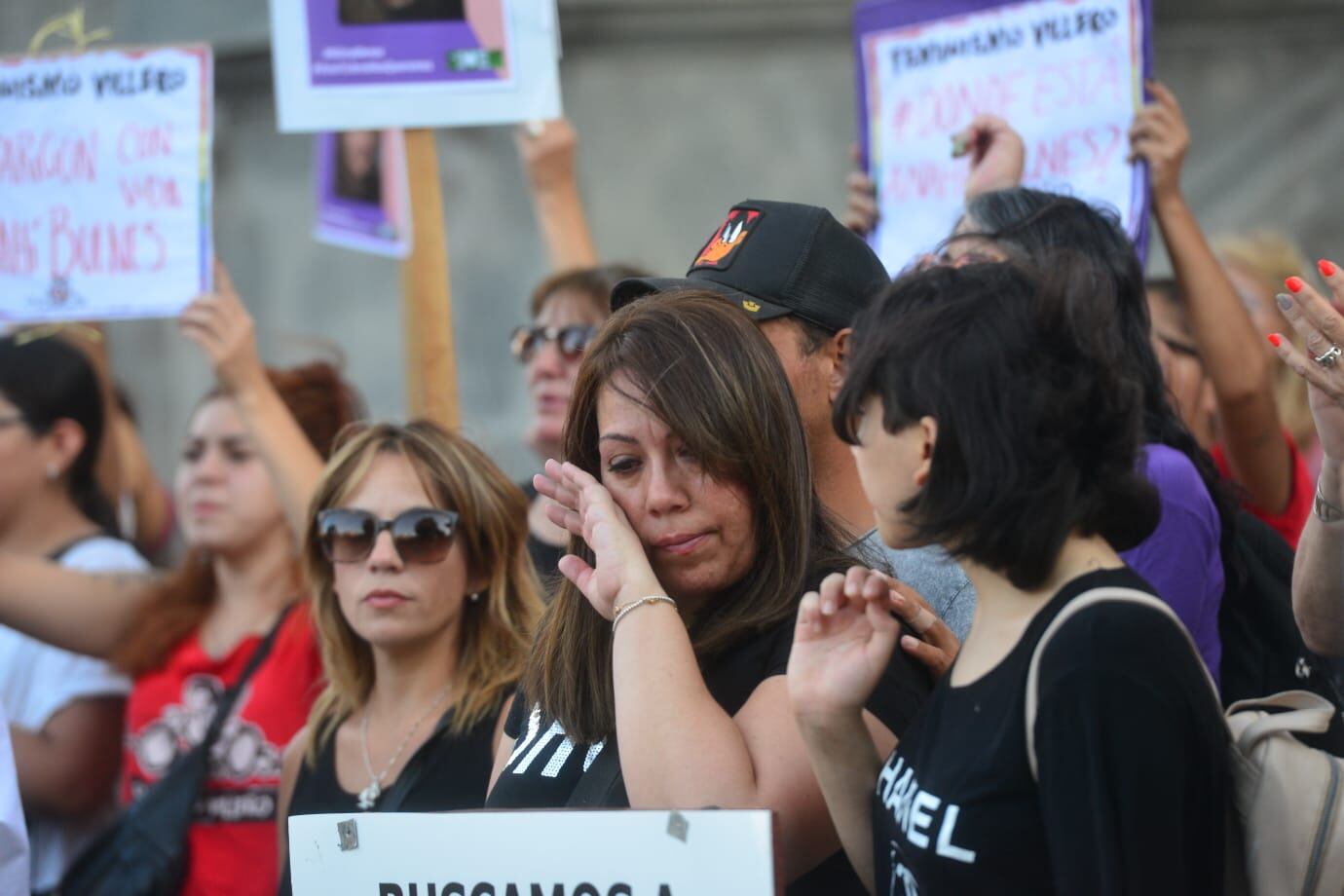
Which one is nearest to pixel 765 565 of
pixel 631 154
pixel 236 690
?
pixel 236 690

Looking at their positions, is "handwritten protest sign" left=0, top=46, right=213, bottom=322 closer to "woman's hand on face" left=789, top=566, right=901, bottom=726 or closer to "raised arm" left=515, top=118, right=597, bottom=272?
"raised arm" left=515, top=118, right=597, bottom=272

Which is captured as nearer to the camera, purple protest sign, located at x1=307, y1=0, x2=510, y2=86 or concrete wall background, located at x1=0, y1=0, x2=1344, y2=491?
purple protest sign, located at x1=307, y1=0, x2=510, y2=86

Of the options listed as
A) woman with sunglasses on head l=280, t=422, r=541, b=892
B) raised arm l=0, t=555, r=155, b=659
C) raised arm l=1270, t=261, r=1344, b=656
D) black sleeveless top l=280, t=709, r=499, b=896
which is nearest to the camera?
raised arm l=1270, t=261, r=1344, b=656

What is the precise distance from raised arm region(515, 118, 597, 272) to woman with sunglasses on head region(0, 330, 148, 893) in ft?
4.67

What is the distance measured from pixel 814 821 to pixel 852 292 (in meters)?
1.10

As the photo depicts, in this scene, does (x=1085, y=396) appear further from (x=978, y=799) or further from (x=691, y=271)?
(x=691, y=271)

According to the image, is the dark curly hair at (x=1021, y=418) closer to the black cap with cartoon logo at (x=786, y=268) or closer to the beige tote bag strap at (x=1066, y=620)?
the beige tote bag strap at (x=1066, y=620)

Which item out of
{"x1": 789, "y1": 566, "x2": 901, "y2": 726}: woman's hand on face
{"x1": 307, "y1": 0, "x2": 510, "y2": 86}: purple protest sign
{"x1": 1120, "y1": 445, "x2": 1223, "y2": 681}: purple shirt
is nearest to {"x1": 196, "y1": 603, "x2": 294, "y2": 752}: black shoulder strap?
{"x1": 307, "y1": 0, "x2": 510, "y2": 86}: purple protest sign

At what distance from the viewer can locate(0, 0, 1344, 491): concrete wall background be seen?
5926 millimetres

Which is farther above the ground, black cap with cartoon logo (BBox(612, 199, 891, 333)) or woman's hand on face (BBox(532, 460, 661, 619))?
black cap with cartoon logo (BBox(612, 199, 891, 333))

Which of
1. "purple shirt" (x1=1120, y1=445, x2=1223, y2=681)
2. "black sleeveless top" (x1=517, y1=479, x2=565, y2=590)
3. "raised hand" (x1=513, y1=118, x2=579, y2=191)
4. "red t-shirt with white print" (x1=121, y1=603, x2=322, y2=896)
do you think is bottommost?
"red t-shirt with white print" (x1=121, y1=603, x2=322, y2=896)

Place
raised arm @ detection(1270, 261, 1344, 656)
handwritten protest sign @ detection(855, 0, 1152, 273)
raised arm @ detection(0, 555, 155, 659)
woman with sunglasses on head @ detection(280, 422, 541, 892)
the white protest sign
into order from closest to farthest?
the white protest sign
raised arm @ detection(1270, 261, 1344, 656)
woman with sunglasses on head @ detection(280, 422, 541, 892)
handwritten protest sign @ detection(855, 0, 1152, 273)
raised arm @ detection(0, 555, 155, 659)

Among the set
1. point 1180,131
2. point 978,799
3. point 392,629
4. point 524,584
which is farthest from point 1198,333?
point 978,799

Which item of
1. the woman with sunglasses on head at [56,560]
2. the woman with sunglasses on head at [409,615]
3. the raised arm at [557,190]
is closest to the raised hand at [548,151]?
the raised arm at [557,190]
